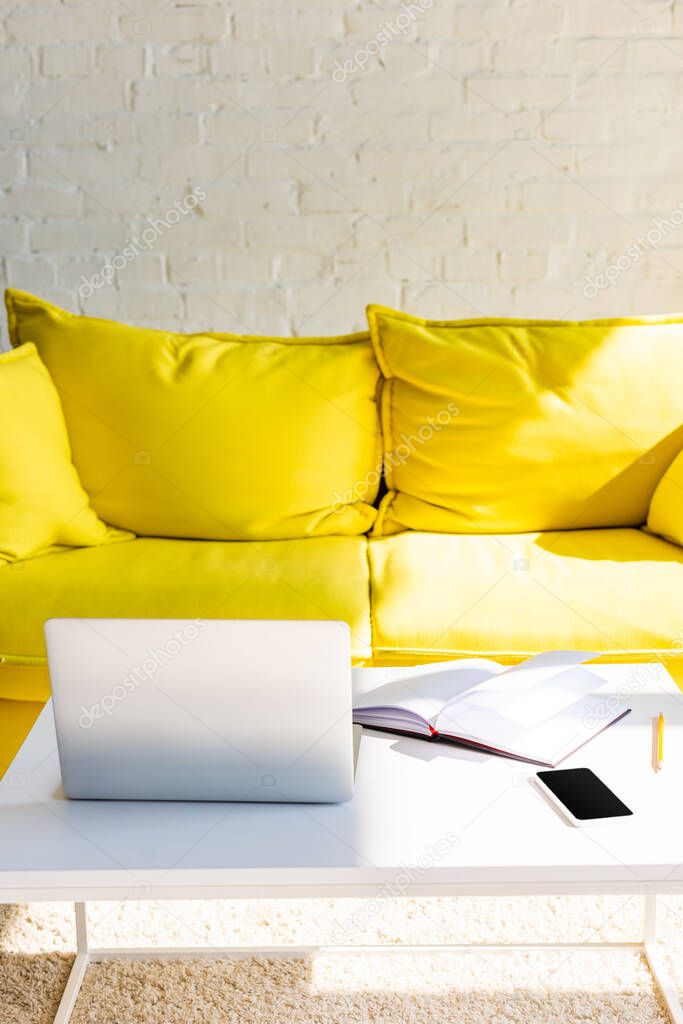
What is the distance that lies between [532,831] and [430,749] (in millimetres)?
197

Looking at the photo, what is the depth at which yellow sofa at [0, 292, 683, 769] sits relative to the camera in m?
1.96

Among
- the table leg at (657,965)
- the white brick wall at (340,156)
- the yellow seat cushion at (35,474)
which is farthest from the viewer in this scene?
the white brick wall at (340,156)

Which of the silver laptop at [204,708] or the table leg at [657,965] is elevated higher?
the silver laptop at [204,708]

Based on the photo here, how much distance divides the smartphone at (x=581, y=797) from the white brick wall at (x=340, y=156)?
183 centimetres

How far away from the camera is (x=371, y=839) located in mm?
881

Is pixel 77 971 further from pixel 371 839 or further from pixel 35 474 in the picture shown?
Result: pixel 35 474

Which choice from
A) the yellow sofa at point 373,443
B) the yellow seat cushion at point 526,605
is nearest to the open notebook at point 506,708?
the yellow seat cushion at point 526,605

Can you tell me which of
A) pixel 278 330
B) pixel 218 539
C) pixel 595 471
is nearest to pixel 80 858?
pixel 218 539

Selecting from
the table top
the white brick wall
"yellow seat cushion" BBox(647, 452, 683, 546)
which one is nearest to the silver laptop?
the table top

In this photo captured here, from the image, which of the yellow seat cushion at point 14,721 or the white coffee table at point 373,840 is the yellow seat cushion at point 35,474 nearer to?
the yellow seat cushion at point 14,721

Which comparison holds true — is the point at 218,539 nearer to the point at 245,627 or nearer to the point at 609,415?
the point at 609,415

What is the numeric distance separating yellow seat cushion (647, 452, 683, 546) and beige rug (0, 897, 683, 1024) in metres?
0.76

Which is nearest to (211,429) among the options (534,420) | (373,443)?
(373,443)

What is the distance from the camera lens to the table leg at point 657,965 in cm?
116
